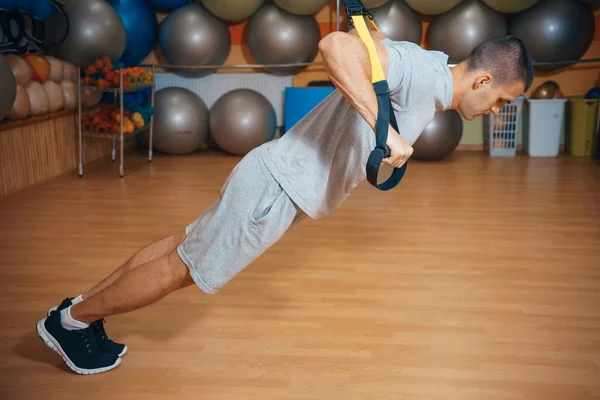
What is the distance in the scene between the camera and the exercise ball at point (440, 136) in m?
5.34

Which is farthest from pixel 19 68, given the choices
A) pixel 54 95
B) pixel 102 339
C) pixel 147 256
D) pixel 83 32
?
pixel 147 256

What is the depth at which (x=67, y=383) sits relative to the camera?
1.87 meters

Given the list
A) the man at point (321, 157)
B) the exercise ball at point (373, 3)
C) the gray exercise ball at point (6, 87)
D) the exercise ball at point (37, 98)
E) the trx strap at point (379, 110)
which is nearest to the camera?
the trx strap at point (379, 110)

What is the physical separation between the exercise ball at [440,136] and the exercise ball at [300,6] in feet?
4.34

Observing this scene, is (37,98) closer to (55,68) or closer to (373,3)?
(55,68)

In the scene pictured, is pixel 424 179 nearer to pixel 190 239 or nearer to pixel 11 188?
pixel 11 188

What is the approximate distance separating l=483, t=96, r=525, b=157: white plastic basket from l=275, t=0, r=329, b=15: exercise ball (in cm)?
185

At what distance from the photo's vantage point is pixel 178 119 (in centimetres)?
563

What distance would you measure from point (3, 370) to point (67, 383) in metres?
0.23

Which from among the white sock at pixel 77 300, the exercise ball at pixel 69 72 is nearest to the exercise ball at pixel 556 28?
the exercise ball at pixel 69 72

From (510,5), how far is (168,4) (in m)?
2.87

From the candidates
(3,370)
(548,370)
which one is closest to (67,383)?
(3,370)

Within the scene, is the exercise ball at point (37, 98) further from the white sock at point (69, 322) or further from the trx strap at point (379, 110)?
the trx strap at point (379, 110)

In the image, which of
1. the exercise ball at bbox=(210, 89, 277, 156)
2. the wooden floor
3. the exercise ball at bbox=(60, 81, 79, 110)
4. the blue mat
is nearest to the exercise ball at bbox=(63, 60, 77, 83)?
the exercise ball at bbox=(60, 81, 79, 110)
